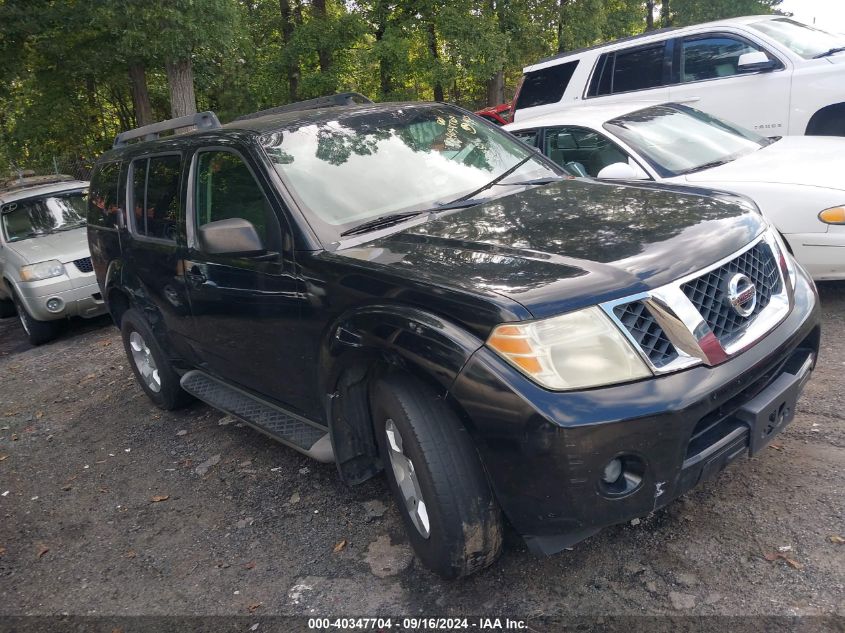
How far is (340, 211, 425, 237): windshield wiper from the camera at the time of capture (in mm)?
3252

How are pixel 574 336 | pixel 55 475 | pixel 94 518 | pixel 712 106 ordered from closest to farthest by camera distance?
pixel 574 336 < pixel 94 518 < pixel 55 475 < pixel 712 106

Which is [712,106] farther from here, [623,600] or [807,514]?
[623,600]

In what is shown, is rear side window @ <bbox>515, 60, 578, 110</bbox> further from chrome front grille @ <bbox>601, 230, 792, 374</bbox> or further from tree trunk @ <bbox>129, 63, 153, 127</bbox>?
tree trunk @ <bbox>129, 63, 153, 127</bbox>

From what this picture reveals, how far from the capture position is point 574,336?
235cm

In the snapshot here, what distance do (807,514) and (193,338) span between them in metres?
3.34

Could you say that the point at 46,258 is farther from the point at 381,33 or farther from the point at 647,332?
the point at 381,33

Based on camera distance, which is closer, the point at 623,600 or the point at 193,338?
the point at 623,600

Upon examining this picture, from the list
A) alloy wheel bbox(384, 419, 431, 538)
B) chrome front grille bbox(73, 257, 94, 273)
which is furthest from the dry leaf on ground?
chrome front grille bbox(73, 257, 94, 273)

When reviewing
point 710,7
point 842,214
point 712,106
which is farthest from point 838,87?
point 710,7

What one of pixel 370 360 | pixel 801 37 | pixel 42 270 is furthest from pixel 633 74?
pixel 42 270

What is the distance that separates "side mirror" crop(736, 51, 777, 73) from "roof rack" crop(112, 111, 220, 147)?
552 centimetres

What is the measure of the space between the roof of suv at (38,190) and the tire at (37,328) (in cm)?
138

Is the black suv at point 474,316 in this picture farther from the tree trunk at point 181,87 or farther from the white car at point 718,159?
the tree trunk at point 181,87

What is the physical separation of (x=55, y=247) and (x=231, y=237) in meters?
6.06
